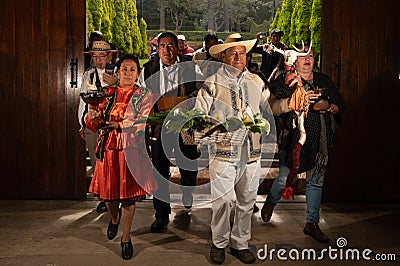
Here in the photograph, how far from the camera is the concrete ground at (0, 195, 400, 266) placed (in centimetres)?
393

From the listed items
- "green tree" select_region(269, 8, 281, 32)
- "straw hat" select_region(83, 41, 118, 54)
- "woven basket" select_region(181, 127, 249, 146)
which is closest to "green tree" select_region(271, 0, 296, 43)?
"green tree" select_region(269, 8, 281, 32)

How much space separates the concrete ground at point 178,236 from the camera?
393 cm

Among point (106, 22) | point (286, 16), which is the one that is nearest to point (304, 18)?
point (286, 16)

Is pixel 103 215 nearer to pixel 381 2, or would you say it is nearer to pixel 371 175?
pixel 371 175

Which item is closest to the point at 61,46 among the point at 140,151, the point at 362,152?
the point at 140,151

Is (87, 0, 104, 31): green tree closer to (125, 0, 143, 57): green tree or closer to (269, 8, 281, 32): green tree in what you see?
(125, 0, 143, 57): green tree

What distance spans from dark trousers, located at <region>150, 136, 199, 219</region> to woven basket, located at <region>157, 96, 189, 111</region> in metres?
0.47

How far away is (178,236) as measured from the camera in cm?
445

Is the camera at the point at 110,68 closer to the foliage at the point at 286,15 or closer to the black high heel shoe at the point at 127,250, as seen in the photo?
the black high heel shoe at the point at 127,250

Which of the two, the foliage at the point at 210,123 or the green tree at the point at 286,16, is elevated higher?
the green tree at the point at 286,16

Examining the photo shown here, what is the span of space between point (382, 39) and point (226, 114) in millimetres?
2375

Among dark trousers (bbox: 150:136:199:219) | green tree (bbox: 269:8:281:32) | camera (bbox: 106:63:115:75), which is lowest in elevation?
dark trousers (bbox: 150:136:199:219)

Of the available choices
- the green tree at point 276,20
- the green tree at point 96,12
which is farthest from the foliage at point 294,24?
the green tree at point 96,12

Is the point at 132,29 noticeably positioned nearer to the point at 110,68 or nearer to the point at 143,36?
the point at 143,36
